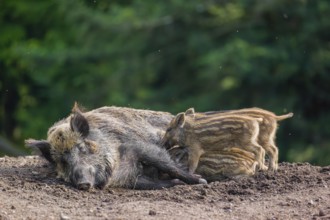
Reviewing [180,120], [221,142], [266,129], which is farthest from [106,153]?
[266,129]

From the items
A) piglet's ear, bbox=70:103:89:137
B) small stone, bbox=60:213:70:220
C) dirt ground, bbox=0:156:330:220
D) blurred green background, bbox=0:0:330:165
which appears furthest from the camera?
blurred green background, bbox=0:0:330:165

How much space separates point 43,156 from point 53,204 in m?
1.60

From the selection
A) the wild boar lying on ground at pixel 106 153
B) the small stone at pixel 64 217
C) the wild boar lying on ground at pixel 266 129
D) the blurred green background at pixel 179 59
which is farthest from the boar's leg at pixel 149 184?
the blurred green background at pixel 179 59

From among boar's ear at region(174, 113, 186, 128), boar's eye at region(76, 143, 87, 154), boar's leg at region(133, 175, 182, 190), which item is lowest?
boar's leg at region(133, 175, 182, 190)

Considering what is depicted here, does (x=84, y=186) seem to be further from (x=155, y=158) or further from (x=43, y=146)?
(x=155, y=158)

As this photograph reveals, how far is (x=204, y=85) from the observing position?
25609mm

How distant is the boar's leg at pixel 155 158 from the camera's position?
11008 millimetres

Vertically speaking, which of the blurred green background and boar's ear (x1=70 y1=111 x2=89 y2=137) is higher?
the blurred green background

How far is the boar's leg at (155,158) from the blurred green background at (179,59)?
11.8 m

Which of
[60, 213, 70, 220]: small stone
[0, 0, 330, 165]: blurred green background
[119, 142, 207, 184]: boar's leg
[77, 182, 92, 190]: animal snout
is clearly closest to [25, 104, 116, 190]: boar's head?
[77, 182, 92, 190]: animal snout

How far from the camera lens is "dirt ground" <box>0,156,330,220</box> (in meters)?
9.06

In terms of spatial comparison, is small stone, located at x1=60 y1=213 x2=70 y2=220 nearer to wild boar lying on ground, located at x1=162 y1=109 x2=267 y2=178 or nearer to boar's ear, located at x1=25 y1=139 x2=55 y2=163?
boar's ear, located at x1=25 y1=139 x2=55 y2=163

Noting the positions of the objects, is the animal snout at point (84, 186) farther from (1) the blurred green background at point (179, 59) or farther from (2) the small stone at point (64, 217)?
(1) the blurred green background at point (179, 59)

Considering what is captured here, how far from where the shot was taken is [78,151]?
1077 cm
